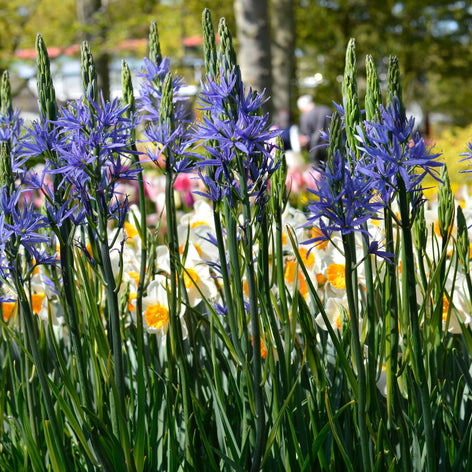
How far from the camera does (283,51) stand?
11.5 m

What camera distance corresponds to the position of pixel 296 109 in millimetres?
15180

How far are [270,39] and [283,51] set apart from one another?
8.85ft

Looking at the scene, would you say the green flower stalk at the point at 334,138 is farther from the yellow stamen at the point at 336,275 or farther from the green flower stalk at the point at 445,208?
the yellow stamen at the point at 336,275

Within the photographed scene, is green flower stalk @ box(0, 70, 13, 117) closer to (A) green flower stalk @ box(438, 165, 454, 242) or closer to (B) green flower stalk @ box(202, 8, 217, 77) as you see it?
(B) green flower stalk @ box(202, 8, 217, 77)

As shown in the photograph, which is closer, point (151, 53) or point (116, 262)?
point (151, 53)

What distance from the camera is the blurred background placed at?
871 cm

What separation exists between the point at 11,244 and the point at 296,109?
47.4ft

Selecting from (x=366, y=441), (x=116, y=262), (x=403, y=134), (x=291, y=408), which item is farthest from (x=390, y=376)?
(x=116, y=262)

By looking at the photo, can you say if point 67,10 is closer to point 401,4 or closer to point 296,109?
point 296,109

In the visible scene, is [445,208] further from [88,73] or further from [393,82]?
[88,73]

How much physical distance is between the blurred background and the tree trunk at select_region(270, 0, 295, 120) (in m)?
0.02

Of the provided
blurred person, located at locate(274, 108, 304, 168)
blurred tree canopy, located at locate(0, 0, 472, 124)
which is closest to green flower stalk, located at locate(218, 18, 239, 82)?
blurred person, located at locate(274, 108, 304, 168)

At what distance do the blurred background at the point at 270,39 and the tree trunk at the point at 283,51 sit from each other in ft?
0.06

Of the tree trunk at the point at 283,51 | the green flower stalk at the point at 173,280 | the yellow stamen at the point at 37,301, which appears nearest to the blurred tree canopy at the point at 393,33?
the tree trunk at the point at 283,51
